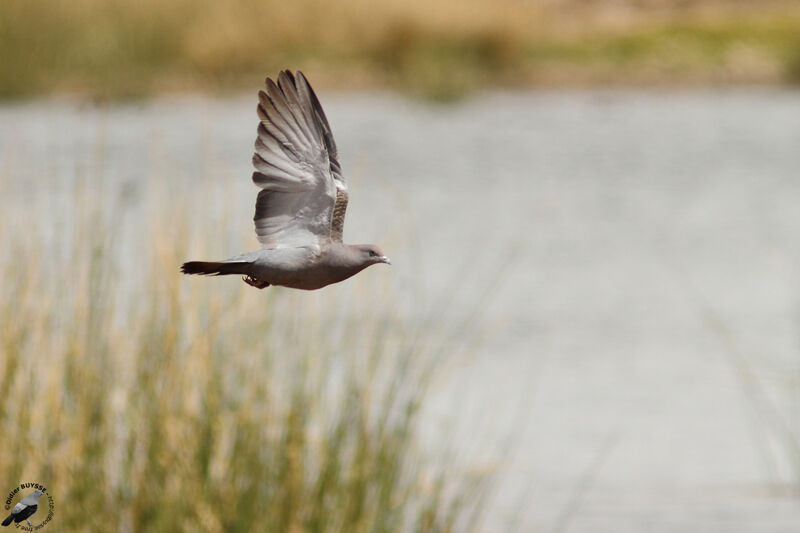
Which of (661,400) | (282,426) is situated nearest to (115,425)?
(282,426)

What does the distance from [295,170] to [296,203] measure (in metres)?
0.05

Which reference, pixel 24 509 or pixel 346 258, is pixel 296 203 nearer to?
pixel 346 258

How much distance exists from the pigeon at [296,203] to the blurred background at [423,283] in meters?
1.12

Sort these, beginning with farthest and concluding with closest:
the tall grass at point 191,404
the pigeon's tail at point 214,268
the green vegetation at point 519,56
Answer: the green vegetation at point 519,56, the tall grass at point 191,404, the pigeon's tail at point 214,268

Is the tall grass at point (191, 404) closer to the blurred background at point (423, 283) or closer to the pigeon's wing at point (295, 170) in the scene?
the blurred background at point (423, 283)

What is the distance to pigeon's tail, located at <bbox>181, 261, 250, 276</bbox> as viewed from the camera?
4.40 feet

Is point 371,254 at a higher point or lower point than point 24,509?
higher

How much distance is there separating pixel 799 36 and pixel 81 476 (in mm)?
39455

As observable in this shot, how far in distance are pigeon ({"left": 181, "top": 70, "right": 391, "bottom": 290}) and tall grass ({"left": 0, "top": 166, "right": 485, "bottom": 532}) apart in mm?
3742

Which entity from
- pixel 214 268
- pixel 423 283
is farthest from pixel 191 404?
pixel 423 283

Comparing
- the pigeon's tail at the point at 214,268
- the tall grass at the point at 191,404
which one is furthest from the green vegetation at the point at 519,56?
the pigeon's tail at the point at 214,268

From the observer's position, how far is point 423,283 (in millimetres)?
19000

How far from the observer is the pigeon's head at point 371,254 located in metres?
1.41

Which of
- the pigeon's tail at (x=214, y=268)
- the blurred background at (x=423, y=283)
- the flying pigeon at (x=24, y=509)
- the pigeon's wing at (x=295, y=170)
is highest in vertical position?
the pigeon's wing at (x=295, y=170)
